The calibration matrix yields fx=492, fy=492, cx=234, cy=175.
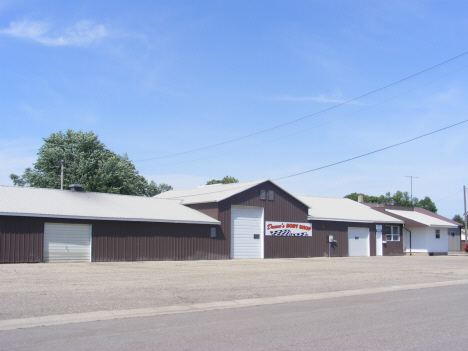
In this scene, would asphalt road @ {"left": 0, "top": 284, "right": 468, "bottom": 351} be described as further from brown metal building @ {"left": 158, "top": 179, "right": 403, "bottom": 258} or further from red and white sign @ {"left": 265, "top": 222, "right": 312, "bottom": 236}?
red and white sign @ {"left": 265, "top": 222, "right": 312, "bottom": 236}

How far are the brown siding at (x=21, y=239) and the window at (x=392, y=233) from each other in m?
29.8

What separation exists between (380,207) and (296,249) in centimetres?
1457

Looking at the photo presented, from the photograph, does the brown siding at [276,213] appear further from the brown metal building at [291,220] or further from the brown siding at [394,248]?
the brown siding at [394,248]

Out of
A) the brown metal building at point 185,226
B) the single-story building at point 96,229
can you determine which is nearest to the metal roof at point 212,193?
the brown metal building at point 185,226

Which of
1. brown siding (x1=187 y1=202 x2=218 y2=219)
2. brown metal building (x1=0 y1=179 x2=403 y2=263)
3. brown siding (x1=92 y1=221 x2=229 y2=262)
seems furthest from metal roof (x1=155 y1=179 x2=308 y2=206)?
brown siding (x1=92 y1=221 x2=229 y2=262)

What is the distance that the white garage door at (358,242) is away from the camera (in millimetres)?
40656

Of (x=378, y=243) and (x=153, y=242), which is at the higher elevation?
(x=153, y=242)

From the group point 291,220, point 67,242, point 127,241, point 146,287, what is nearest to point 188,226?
point 127,241

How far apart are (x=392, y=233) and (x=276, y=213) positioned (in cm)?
1413

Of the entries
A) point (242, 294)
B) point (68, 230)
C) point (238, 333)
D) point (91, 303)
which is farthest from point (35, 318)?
point (68, 230)

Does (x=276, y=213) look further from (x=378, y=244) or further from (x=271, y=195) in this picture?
(x=378, y=244)

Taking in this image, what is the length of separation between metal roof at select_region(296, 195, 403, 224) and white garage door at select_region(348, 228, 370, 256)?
3.55ft

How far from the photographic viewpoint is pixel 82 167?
5297 centimetres

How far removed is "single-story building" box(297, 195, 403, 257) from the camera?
38.8 metres
